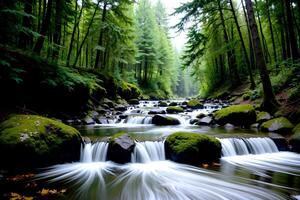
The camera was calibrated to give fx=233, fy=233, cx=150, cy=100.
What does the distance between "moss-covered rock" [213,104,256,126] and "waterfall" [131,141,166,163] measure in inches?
223

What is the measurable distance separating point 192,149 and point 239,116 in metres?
5.72

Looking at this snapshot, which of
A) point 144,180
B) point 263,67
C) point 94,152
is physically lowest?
point 144,180

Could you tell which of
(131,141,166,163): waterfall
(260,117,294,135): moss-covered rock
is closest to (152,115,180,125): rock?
(260,117,294,135): moss-covered rock

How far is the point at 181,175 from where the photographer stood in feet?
18.8

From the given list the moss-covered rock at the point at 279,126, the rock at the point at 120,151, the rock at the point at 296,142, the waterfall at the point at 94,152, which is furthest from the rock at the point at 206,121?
the waterfall at the point at 94,152

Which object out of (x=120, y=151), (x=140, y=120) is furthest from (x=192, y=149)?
(x=140, y=120)

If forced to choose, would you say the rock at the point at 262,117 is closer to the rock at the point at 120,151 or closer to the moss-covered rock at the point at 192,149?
the moss-covered rock at the point at 192,149

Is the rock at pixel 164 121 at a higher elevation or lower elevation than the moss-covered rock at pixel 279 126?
higher

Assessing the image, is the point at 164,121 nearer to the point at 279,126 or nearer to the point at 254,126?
the point at 254,126

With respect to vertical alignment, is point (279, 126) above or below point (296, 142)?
above

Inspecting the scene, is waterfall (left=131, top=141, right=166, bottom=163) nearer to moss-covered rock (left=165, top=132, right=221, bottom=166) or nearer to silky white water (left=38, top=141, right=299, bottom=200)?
silky white water (left=38, top=141, right=299, bottom=200)

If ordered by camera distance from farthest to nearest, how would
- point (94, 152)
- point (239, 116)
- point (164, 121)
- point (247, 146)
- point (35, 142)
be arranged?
point (164, 121) → point (239, 116) → point (247, 146) → point (94, 152) → point (35, 142)

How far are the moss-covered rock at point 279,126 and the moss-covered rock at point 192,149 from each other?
3487 millimetres

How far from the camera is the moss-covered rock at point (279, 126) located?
8898 millimetres
